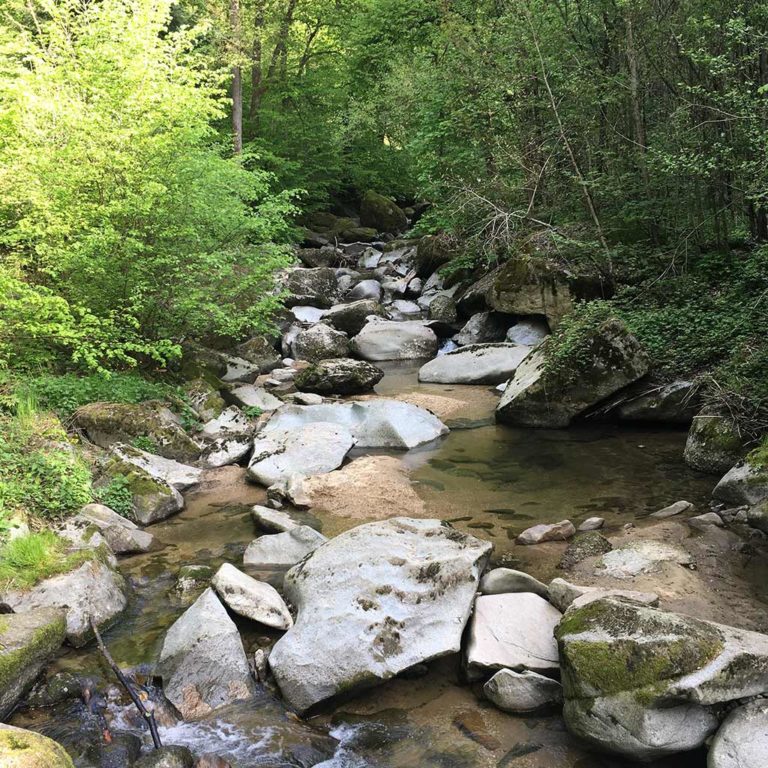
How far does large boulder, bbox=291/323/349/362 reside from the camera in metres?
15.3

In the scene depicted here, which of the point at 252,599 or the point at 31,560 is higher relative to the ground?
the point at 31,560

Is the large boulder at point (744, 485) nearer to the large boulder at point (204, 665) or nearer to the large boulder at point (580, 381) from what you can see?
the large boulder at point (580, 381)

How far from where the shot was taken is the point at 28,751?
3.30m

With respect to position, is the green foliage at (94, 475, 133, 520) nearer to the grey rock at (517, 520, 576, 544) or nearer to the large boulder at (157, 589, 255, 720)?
the large boulder at (157, 589, 255, 720)

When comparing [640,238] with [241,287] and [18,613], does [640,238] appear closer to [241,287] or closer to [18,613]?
[241,287]

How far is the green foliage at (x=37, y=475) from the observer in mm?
6211

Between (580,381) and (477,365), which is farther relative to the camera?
(477,365)

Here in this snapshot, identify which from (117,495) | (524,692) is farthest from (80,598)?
(524,692)

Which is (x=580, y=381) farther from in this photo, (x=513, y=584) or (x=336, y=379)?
(x=513, y=584)

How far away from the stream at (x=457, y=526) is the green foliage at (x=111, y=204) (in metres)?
2.73

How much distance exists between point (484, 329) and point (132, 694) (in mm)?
12191

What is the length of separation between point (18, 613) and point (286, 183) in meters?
21.3

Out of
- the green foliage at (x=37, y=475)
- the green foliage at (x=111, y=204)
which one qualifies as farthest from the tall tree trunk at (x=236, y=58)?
the green foliage at (x=37, y=475)

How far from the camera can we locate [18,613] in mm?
4926
